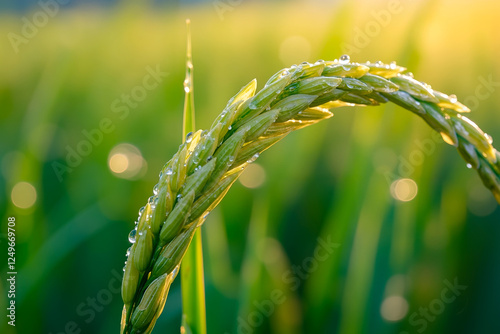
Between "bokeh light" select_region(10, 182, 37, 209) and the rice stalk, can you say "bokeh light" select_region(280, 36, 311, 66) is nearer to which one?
"bokeh light" select_region(10, 182, 37, 209)

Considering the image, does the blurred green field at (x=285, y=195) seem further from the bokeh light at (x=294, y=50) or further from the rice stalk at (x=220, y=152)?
the rice stalk at (x=220, y=152)

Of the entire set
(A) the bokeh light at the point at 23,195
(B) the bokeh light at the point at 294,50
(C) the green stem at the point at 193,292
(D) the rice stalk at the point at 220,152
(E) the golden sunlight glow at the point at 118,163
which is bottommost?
(C) the green stem at the point at 193,292

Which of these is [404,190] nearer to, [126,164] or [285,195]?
[285,195]

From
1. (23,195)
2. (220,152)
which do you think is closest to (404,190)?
(220,152)

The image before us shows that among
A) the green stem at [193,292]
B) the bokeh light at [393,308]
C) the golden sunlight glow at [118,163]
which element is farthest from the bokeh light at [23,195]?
the bokeh light at [393,308]

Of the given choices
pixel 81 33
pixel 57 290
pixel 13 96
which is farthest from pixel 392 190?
pixel 81 33

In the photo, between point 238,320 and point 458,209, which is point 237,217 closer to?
point 238,320

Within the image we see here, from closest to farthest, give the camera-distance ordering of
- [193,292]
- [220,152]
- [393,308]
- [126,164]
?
[220,152] → [193,292] → [393,308] → [126,164]
